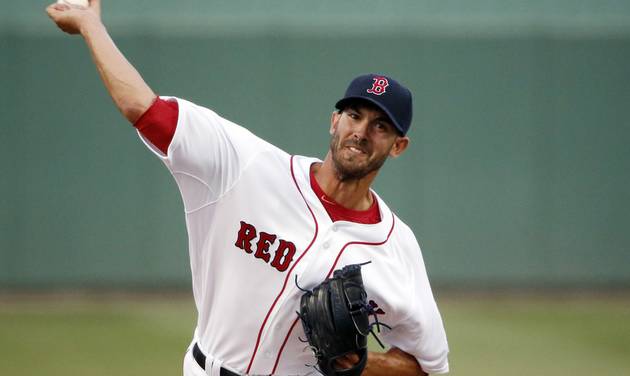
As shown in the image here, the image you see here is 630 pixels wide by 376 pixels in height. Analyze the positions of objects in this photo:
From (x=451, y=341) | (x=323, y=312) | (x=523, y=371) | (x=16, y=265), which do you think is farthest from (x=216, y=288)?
(x=16, y=265)

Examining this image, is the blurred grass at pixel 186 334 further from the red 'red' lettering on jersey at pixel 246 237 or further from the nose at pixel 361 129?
the nose at pixel 361 129

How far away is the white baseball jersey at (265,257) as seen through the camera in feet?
12.6

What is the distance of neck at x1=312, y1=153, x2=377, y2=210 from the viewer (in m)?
4.03

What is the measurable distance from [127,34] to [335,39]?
2.47 metres

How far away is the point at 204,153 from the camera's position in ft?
12.1

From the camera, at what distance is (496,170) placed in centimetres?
1230

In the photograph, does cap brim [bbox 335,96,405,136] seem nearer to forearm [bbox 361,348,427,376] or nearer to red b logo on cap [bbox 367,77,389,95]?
red b logo on cap [bbox 367,77,389,95]

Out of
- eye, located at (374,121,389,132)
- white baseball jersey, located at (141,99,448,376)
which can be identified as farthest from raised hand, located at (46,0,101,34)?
eye, located at (374,121,389,132)

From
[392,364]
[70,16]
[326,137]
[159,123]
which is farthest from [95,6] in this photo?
[326,137]

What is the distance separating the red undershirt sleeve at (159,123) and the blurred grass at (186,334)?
15.5 ft

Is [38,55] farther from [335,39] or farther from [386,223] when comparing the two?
[386,223]

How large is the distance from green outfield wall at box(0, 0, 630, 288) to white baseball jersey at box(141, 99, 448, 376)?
792cm

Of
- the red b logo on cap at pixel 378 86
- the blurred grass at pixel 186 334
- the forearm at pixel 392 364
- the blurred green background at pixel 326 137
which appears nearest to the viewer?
the red b logo on cap at pixel 378 86

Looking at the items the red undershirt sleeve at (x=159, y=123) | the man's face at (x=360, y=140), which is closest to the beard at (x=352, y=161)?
the man's face at (x=360, y=140)
